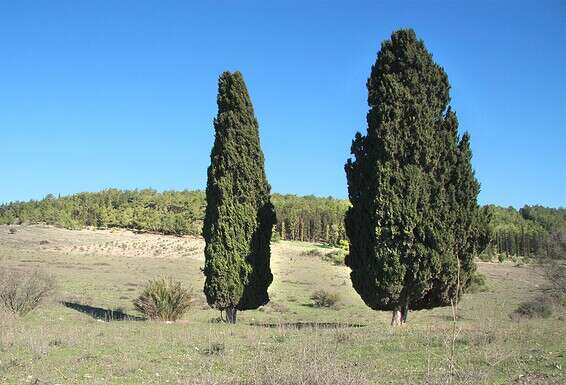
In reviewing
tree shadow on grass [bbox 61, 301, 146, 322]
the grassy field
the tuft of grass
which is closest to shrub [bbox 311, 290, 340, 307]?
the grassy field

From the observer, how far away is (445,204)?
16922mm

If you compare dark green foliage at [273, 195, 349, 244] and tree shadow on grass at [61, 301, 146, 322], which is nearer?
tree shadow on grass at [61, 301, 146, 322]

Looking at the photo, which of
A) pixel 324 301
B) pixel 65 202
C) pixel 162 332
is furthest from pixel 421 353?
pixel 65 202

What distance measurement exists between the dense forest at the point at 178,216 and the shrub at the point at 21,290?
82.1m

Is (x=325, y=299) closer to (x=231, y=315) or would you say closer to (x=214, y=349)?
(x=231, y=315)

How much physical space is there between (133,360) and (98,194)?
5189 inches

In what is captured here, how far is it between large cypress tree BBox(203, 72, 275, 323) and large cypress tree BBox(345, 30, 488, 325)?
140 inches

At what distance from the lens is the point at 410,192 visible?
16.6 metres

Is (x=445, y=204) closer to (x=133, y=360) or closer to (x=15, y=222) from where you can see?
(x=133, y=360)

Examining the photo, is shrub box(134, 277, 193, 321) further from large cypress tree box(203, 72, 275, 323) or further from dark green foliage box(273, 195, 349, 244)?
dark green foliage box(273, 195, 349, 244)

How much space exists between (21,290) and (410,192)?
1319 cm

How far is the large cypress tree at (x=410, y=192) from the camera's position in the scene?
651 inches

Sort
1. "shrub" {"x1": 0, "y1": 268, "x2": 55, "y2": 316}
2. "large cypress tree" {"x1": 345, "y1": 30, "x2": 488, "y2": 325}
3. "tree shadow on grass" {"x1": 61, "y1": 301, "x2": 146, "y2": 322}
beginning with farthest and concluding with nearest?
"tree shadow on grass" {"x1": 61, "y1": 301, "x2": 146, "y2": 322}
"shrub" {"x1": 0, "y1": 268, "x2": 55, "y2": 316}
"large cypress tree" {"x1": 345, "y1": 30, "x2": 488, "y2": 325}

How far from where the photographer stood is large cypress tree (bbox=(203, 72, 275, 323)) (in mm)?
19484
